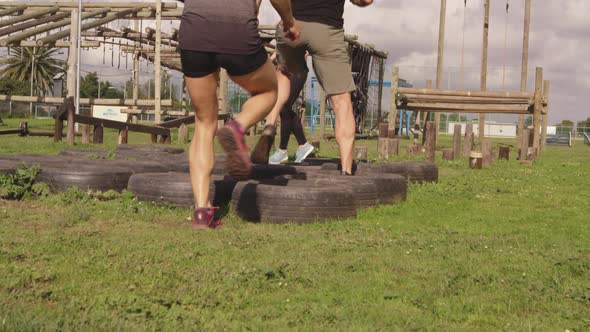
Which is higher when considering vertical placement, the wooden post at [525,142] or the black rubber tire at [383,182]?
the wooden post at [525,142]

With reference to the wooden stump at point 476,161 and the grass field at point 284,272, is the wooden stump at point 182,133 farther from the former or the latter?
the grass field at point 284,272

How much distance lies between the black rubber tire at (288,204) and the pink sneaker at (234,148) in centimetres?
54

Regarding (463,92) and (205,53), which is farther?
(463,92)

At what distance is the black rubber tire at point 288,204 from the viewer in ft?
16.6

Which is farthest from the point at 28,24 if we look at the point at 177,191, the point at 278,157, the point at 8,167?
the point at 177,191

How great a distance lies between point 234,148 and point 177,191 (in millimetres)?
1208

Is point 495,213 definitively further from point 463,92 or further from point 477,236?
point 463,92

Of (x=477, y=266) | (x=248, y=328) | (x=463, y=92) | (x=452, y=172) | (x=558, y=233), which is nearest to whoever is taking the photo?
(x=248, y=328)

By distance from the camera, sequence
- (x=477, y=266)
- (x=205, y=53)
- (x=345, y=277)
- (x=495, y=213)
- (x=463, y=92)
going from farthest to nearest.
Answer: (x=463, y=92) < (x=495, y=213) < (x=205, y=53) < (x=477, y=266) < (x=345, y=277)

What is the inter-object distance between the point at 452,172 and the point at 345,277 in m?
8.12

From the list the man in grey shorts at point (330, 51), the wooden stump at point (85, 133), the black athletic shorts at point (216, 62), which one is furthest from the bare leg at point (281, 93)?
the wooden stump at point (85, 133)

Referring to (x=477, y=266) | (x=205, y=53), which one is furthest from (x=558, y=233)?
(x=205, y=53)

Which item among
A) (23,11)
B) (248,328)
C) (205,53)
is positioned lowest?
(248,328)

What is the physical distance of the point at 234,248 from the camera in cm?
404
